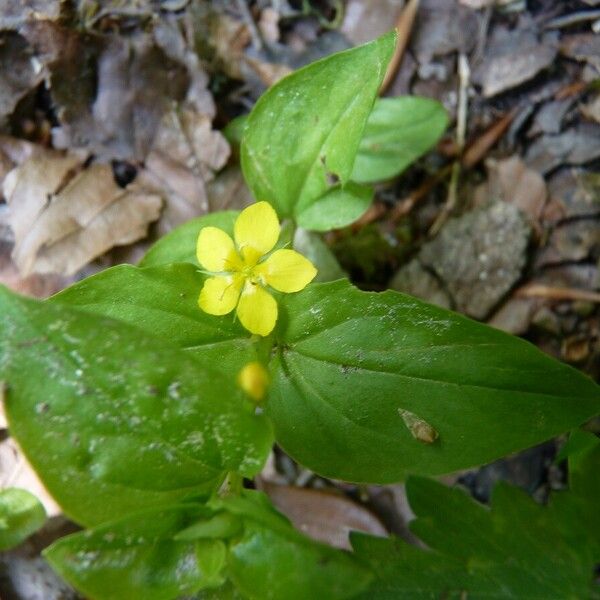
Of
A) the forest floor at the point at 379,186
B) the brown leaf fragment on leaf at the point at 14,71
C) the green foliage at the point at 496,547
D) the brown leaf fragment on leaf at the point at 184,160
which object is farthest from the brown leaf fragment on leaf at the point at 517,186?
the brown leaf fragment on leaf at the point at 14,71

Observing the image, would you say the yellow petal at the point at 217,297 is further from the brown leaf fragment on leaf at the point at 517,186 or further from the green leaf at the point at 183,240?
the brown leaf fragment on leaf at the point at 517,186

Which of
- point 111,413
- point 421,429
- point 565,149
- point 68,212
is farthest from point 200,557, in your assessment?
point 565,149

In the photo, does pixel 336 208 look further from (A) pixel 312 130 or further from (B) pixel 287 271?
(B) pixel 287 271

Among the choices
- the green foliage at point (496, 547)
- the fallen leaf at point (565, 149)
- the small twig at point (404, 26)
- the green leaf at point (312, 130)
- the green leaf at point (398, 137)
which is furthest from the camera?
the small twig at point (404, 26)

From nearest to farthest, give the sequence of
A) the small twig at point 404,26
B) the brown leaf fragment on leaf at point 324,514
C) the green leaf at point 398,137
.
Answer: the brown leaf fragment on leaf at point 324,514, the green leaf at point 398,137, the small twig at point 404,26

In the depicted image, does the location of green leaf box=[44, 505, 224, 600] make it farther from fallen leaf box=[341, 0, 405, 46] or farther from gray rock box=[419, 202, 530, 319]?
fallen leaf box=[341, 0, 405, 46]

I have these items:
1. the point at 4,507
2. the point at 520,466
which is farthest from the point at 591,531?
the point at 4,507

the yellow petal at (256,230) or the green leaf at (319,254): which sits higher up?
the yellow petal at (256,230)
